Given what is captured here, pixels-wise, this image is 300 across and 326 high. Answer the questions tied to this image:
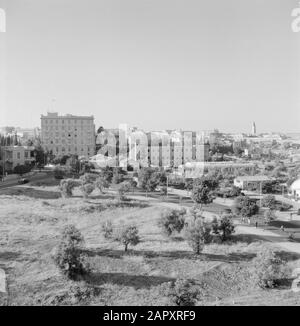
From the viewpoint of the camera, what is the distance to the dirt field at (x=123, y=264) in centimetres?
1068

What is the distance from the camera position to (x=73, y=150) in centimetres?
4362

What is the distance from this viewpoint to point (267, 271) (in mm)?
11594

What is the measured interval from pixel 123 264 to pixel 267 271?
4695 mm

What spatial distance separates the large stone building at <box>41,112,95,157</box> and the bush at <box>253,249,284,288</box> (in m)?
33.5

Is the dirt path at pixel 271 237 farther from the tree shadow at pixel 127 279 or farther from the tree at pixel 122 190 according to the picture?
the tree at pixel 122 190

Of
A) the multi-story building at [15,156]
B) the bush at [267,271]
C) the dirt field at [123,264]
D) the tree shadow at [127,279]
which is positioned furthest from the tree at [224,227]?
the multi-story building at [15,156]

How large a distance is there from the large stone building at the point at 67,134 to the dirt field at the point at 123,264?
24675 millimetres

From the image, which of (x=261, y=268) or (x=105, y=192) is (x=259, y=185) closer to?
(x=105, y=192)

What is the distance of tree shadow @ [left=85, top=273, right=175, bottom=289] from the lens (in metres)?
11.6

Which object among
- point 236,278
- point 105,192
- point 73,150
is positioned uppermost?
point 73,150
